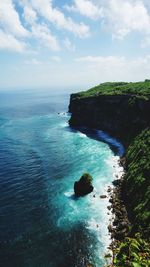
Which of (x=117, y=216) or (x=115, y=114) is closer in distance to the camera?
(x=117, y=216)

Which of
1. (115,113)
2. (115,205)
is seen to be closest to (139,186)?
(115,205)

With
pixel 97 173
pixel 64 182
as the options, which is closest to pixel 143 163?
pixel 97 173

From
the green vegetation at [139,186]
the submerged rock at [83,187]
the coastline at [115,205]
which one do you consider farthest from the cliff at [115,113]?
the submerged rock at [83,187]

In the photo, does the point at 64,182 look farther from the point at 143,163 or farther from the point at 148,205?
the point at 148,205

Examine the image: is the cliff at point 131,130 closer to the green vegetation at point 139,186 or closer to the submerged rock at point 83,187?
the green vegetation at point 139,186

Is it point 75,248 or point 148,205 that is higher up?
point 148,205

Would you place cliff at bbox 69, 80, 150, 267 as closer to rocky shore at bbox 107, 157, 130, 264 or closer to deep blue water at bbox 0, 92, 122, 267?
rocky shore at bbox 107, 157, 130, 264

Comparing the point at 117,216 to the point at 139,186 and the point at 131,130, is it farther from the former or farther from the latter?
the point at 131,130
